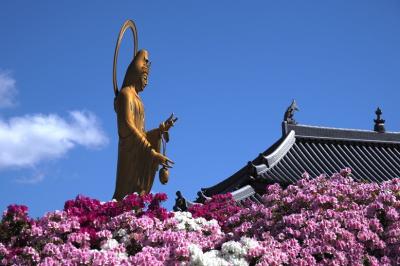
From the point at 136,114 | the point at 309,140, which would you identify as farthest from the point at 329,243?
the point at 309,140

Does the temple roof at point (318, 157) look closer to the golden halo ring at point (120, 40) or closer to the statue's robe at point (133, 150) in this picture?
the golden halo ring at point (120, 40)

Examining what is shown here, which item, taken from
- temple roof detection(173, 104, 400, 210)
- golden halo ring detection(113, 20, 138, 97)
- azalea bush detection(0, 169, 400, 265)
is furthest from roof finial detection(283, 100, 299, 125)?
azalea bush detection(0, 169, 400, 265)

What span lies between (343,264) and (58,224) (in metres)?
3.48

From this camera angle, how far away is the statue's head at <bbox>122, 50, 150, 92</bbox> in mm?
16578

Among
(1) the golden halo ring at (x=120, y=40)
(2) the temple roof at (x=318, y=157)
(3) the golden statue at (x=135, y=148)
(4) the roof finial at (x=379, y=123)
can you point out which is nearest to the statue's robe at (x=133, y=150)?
(3) the golden statue at (x=135, y=148)

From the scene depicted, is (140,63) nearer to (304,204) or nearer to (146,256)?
(304,204)

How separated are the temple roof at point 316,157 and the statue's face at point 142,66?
17.4 ft

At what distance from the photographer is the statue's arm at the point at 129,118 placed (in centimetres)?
1535

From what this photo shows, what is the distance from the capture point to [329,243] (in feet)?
29.9

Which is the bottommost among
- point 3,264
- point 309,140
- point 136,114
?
point 3,264

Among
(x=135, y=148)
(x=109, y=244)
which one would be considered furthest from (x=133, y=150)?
(x=109, y=244)

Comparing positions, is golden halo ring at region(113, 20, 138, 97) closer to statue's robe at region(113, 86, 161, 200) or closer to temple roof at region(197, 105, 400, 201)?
statue's robe at region(113, 86, 161, 200)

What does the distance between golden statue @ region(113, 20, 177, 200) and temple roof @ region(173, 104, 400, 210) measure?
18.5 ft

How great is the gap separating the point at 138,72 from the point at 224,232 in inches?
276
